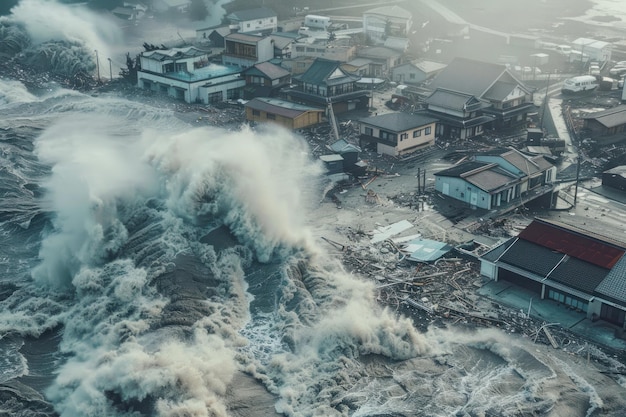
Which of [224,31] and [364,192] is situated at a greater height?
[224,31]

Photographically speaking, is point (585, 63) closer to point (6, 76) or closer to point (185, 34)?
point (185, 34)

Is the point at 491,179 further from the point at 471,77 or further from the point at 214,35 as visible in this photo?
the point at 214,35

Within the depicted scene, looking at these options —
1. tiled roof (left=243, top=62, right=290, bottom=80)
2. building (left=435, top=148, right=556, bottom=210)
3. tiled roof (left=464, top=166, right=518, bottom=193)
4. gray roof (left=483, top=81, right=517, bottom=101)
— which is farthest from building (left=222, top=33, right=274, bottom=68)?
tiled roof (left=464, top=166, right=518, bottom=193)

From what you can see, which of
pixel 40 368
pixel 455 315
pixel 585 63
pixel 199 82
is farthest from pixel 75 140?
pixel 585 63

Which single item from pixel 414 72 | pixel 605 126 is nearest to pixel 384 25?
pixel 414 72

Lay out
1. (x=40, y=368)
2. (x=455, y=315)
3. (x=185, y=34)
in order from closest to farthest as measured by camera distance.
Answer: (x=40, y=368)
(x=455, y=315)
(x=185, y=34)

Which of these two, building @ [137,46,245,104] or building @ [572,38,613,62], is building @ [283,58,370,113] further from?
building @ [572,38,613,62]
